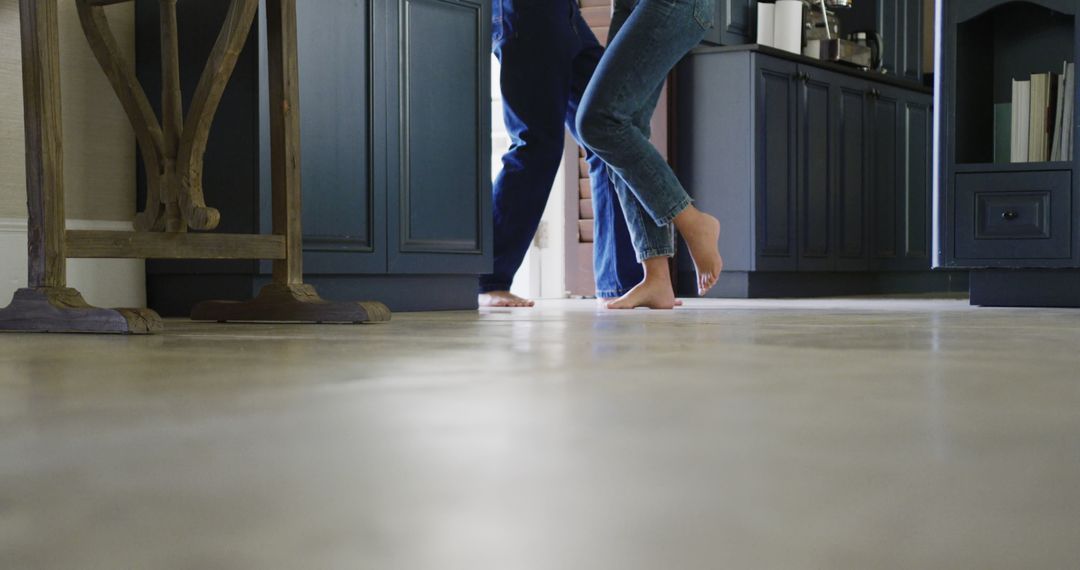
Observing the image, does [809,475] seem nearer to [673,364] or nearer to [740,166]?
[673,364]

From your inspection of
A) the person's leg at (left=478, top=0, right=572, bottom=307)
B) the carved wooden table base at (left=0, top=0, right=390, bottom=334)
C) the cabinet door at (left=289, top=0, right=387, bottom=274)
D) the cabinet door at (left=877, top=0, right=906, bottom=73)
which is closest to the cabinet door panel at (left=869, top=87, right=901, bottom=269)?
the cabinet door at (left=877, top=0, right=906, bottom=73)

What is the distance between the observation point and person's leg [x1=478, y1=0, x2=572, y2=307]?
10.1ft

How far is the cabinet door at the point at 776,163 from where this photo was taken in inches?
187

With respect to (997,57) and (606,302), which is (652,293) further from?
(997,57)

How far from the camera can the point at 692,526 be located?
1.40ft

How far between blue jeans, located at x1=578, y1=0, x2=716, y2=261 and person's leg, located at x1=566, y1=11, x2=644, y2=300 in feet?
1.43

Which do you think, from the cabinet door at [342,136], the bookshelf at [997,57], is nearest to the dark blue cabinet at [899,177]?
the bookshelf at [997,57]

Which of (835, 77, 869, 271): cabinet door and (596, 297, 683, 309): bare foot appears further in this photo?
(835, 77, 869, 271): cabinet door

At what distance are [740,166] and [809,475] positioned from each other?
4.32 m

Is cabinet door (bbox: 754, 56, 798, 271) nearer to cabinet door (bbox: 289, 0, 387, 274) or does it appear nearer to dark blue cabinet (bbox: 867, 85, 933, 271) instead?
dark blue cabinet (bbox: 867, 85, 933, 271)

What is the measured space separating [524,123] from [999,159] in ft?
4.46

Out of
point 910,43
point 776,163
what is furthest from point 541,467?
point 910,43

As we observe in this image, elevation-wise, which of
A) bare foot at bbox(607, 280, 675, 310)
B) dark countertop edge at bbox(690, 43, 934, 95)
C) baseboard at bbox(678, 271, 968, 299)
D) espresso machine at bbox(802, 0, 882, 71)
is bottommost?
baseboard at bbox(678, 271, 968, 299)

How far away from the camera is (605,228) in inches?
132
